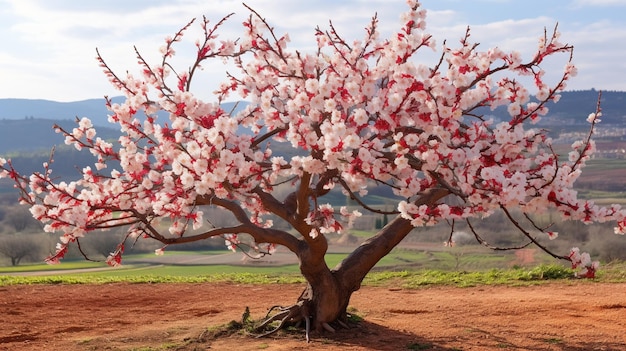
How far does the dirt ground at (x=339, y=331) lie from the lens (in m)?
9.41

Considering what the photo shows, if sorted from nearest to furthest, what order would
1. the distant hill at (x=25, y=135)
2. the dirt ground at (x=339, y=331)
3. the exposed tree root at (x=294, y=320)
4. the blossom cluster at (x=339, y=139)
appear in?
the blossom cluster at (x=339, y=139) < the dirt ground at (x=339, y=331) < the exposed tree root at (x=294, y=320) < the distant hill at (x=25, y=135)

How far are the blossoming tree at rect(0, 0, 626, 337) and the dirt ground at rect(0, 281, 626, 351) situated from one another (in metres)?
1.15

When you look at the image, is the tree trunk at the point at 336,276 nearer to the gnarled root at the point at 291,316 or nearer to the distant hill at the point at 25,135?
the gnarled root at the point at 291,316

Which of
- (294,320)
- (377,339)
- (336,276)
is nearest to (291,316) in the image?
(294,320)

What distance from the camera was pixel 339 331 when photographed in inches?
394

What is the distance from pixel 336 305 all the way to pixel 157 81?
14.4ft

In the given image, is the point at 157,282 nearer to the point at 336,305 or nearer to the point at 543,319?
the point at 336,305

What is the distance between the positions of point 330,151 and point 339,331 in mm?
3747

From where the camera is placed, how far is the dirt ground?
941cm

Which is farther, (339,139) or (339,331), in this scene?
(339,331)

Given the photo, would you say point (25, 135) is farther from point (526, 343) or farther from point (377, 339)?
point (526, 343)

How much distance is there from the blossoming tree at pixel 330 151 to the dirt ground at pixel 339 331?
115 centimetres

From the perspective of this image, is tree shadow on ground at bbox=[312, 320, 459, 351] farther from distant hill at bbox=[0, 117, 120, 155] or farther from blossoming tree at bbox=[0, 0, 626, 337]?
distant hill at bbox=[0, 117, 120, 155]

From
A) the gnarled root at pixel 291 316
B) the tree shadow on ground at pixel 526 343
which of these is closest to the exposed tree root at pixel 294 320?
the gnarled root at pixel 291 316
